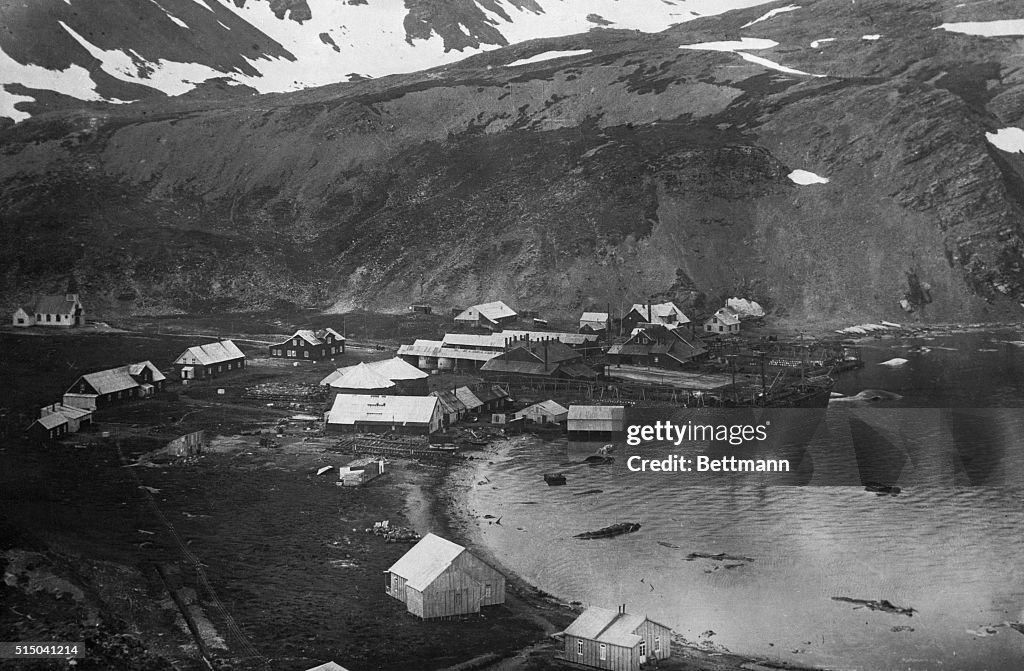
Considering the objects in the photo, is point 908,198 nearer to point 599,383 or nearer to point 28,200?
point 599,383

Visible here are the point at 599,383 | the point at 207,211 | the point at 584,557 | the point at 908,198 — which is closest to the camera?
the point at 584,557

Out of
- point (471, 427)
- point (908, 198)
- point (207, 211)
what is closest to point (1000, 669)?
point (471, 427)

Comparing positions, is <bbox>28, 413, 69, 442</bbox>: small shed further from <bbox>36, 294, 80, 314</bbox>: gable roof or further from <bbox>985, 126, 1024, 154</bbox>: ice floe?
<bbox>985, 126, 1024, 154</bbox>: ice floe

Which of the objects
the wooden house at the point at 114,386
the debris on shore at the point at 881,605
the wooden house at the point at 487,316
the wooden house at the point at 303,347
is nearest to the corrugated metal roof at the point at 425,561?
the debris on shore at the point at 881,605

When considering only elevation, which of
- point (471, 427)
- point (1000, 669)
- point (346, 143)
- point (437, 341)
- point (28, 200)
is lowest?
point (1000, 669)

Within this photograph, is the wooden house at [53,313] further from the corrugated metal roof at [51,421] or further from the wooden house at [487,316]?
the wooden house at [487,316]

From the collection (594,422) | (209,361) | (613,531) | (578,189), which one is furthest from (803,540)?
(578,189)

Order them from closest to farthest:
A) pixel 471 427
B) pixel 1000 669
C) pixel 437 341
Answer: pixel 1000 669, pixel 471 427, pixel 437 341
